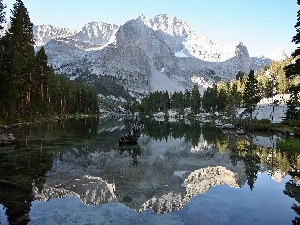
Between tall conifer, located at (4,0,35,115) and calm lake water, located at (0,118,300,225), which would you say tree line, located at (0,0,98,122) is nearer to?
tall conifer, located at (4,0,35,115)

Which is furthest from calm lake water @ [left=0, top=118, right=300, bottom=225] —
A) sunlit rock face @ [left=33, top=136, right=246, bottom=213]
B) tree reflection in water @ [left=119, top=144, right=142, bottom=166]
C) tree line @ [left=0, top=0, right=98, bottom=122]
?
tree line @ [left=0, top=0, right=98, bottom=122]

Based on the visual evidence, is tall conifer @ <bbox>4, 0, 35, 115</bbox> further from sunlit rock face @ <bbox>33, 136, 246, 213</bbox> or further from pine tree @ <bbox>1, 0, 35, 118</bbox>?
sunlit rock face @ <bbox>33, 136, 246, 213</bbox>

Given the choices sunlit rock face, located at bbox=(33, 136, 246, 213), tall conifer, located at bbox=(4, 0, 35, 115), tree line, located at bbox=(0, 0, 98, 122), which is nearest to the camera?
sunlit rock face, located at bbox=(33, 136, 246, 213)

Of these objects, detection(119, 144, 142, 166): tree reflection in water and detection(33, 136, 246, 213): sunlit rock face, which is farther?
detection(119, 144, 142, 166): tree reflection in water

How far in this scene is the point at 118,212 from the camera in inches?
692

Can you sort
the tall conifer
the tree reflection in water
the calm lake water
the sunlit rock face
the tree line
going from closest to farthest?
the calm lake water, the sunlit rock face, the tree reflection in water, the tree line, the tall conifer

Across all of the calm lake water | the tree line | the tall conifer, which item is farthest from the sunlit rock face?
the tall conifer

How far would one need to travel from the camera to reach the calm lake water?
17.1 m

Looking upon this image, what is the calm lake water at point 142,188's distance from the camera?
1714cm

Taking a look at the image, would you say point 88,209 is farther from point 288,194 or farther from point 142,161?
point 142,161

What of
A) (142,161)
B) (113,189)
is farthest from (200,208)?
(142,161)

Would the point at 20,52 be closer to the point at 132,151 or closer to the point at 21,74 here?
the point at 21,74

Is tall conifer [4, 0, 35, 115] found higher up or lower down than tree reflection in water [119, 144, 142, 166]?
higher up

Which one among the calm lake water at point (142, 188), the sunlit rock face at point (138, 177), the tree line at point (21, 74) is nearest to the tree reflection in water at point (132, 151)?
the sunlit rock face at point (138, 177)
